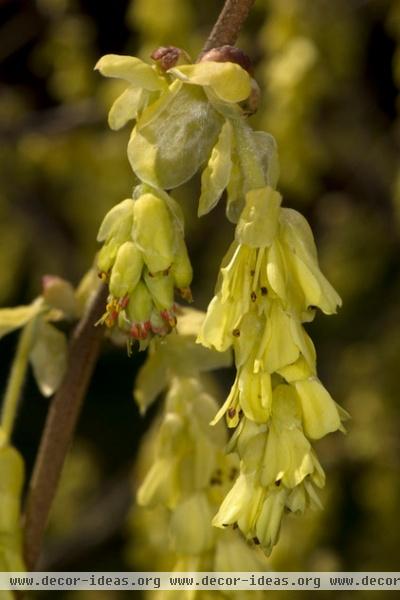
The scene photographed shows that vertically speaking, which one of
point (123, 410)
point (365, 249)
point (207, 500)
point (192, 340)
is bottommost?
point (123, 410)

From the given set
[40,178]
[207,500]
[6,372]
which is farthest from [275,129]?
[6,372]

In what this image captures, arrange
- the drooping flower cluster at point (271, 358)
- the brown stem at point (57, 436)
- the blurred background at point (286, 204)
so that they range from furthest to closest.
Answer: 1. the blurred background at point (286, 204)
2. the brown stem at point (57, 436)
3. the drooping flower cluster at point (271, 358)

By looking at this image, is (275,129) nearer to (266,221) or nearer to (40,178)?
(40,178)

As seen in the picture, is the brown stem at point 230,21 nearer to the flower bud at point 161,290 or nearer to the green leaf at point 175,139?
the green leaf at point 175,139

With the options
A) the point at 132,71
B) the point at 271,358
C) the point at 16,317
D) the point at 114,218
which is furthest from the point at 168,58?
the point at 16,317

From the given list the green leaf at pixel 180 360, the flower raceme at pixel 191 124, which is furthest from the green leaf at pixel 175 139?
the green leaf at pixel 180 360

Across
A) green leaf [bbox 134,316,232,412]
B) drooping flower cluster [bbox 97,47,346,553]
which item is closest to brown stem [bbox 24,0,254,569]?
green leaf [bbox 134,316,232,412]

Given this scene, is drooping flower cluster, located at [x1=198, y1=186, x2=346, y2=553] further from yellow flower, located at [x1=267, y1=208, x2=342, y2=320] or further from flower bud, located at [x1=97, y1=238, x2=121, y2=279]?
flower bud, located at [x1=97, y1=238, x2=121, y2=279]
